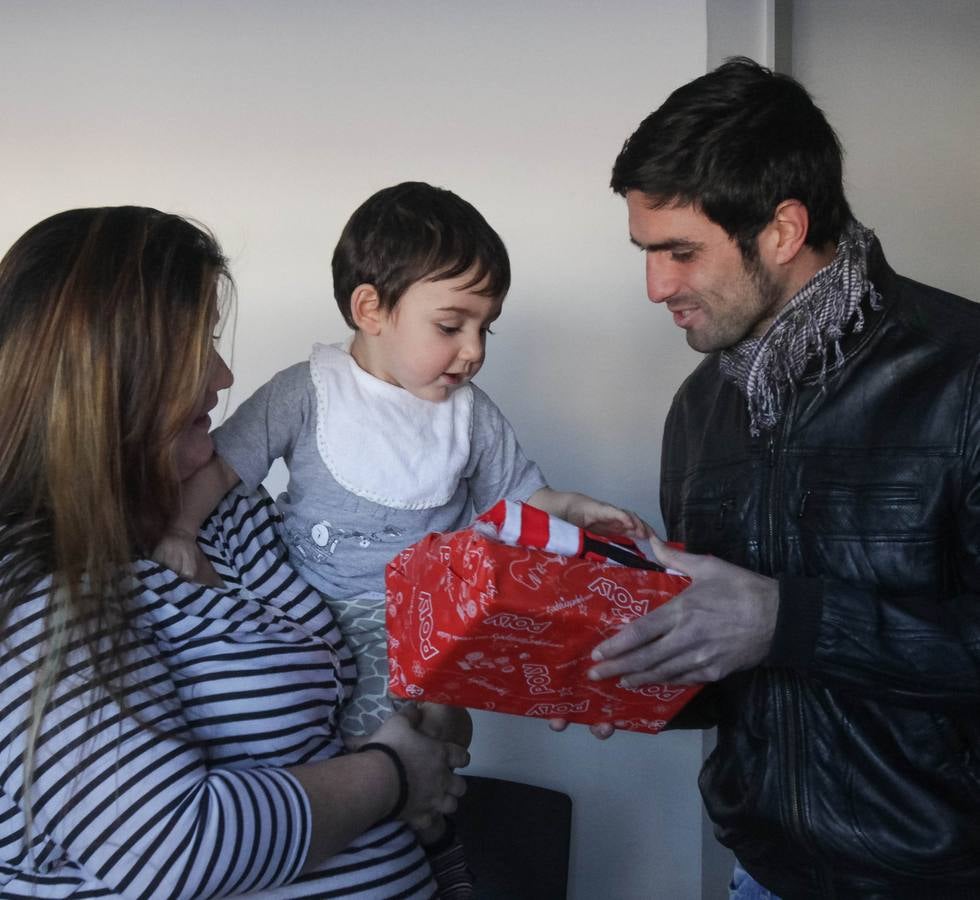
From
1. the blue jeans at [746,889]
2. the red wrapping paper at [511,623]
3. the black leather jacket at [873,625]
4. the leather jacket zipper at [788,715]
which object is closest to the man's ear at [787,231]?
the black leather jacket at [873,625]

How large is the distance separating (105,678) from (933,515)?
40.6 inches

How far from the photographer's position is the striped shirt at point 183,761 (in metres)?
1.18

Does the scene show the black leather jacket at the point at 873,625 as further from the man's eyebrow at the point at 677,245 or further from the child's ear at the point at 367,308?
the child's ear at the point at 367,308

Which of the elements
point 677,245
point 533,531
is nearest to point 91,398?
point 533,531

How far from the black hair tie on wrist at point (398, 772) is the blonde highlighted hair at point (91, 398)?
37 centimetres

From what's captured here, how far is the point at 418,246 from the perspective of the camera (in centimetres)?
188

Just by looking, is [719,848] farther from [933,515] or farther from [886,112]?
[886,112]

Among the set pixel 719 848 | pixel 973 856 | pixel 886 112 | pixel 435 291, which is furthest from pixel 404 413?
pixel 886 112

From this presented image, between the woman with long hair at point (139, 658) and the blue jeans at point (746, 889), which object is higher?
the woman with long hair at point (139, 658)

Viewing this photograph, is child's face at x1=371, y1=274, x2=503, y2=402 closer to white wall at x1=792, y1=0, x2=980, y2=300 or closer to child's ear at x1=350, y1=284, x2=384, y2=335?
child's ear at x1=350, y1=284, x2=384, y2=335

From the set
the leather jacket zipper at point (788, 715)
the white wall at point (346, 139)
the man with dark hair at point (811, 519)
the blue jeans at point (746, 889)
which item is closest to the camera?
the man with dark hair at point (811, 519)

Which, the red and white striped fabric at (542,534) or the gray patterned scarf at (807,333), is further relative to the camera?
the gray patterned scarf at (807,333)

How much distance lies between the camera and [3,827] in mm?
1227

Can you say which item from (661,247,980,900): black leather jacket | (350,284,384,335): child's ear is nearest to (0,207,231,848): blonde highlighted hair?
(350,284,384,335): child's ear
